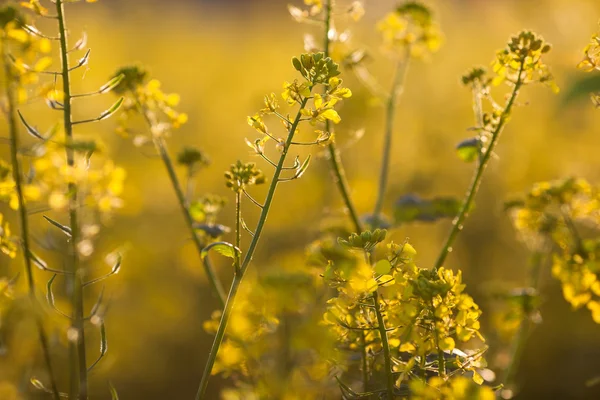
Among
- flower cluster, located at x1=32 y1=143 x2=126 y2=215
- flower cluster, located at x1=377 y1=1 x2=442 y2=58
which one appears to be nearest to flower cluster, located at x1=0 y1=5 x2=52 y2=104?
flower cluster, located at x1=32 y1=143 x2=126 y2=215

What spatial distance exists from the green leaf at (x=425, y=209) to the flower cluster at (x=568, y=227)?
25cm

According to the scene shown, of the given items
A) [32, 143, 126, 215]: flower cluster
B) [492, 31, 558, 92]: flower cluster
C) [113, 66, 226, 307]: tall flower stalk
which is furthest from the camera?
[113, 66, 226, 307]: tall flower stalk

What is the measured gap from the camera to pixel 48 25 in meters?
10.3

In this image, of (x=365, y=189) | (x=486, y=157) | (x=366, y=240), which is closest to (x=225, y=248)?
(x=366, y=240)

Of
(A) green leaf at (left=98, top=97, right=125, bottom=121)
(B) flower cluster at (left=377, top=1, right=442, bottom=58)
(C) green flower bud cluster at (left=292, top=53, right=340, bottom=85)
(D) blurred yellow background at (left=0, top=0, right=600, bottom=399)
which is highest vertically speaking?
(B) flower cluster at (left=377, top=1, right=442, bottom=58)

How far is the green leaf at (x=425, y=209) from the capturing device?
2211 millimetres

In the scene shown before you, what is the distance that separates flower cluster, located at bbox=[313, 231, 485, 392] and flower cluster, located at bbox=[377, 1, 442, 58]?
1361mm

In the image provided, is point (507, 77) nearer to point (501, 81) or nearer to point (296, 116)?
point (501, 81)

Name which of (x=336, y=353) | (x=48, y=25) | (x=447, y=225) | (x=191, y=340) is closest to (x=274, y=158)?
(x=447, y=225)

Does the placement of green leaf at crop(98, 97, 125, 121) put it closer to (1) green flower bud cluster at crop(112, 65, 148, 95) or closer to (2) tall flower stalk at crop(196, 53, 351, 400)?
(2) tall flower stalk at crop(196, 53, 351, 400)

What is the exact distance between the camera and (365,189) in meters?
4.35

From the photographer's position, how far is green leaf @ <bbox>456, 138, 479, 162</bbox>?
1861 mm

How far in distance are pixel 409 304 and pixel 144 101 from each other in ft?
3.89

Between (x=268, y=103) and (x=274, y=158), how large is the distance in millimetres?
5254
